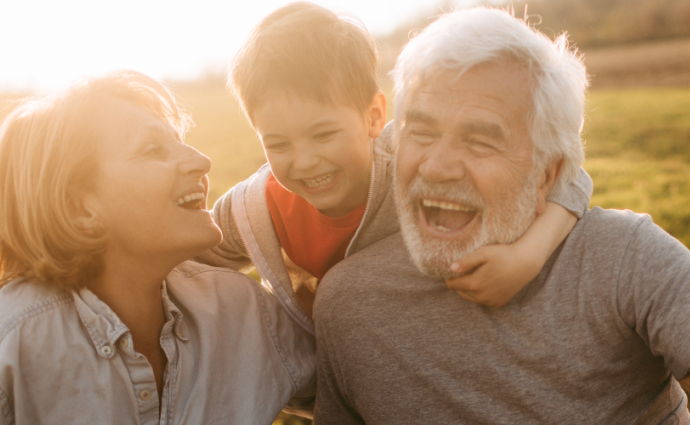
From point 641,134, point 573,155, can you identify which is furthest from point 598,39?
point 573,155

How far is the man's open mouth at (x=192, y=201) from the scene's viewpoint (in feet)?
7.91

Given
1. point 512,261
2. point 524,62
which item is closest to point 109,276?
point 512,261

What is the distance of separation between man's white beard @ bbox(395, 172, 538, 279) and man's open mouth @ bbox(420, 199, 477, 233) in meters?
0.04

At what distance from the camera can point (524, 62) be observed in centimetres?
211

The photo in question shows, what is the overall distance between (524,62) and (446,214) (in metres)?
0.74

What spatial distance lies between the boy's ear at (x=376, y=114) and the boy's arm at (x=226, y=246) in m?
0.91

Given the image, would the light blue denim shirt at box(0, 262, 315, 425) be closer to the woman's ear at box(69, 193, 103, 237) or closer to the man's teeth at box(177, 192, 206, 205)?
the woman's ear at box(69, 193, 103, 237)

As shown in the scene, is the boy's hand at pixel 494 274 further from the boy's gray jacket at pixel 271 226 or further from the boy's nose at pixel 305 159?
the boy's nose at pixel 305 159

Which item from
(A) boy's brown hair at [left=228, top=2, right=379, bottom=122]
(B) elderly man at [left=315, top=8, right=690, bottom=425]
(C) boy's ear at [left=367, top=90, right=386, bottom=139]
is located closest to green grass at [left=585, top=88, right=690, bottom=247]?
(B) elderly man at [left=315, top=8, right=690, bottom=425]

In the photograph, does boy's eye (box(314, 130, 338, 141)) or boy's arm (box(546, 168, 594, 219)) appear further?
boy's eye (box(314, 130, 338, 141))

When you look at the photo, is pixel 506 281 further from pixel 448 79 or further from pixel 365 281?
pixel 448 79

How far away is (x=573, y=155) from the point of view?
7.57 feet

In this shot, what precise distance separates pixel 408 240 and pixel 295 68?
105cm

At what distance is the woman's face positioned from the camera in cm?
225
